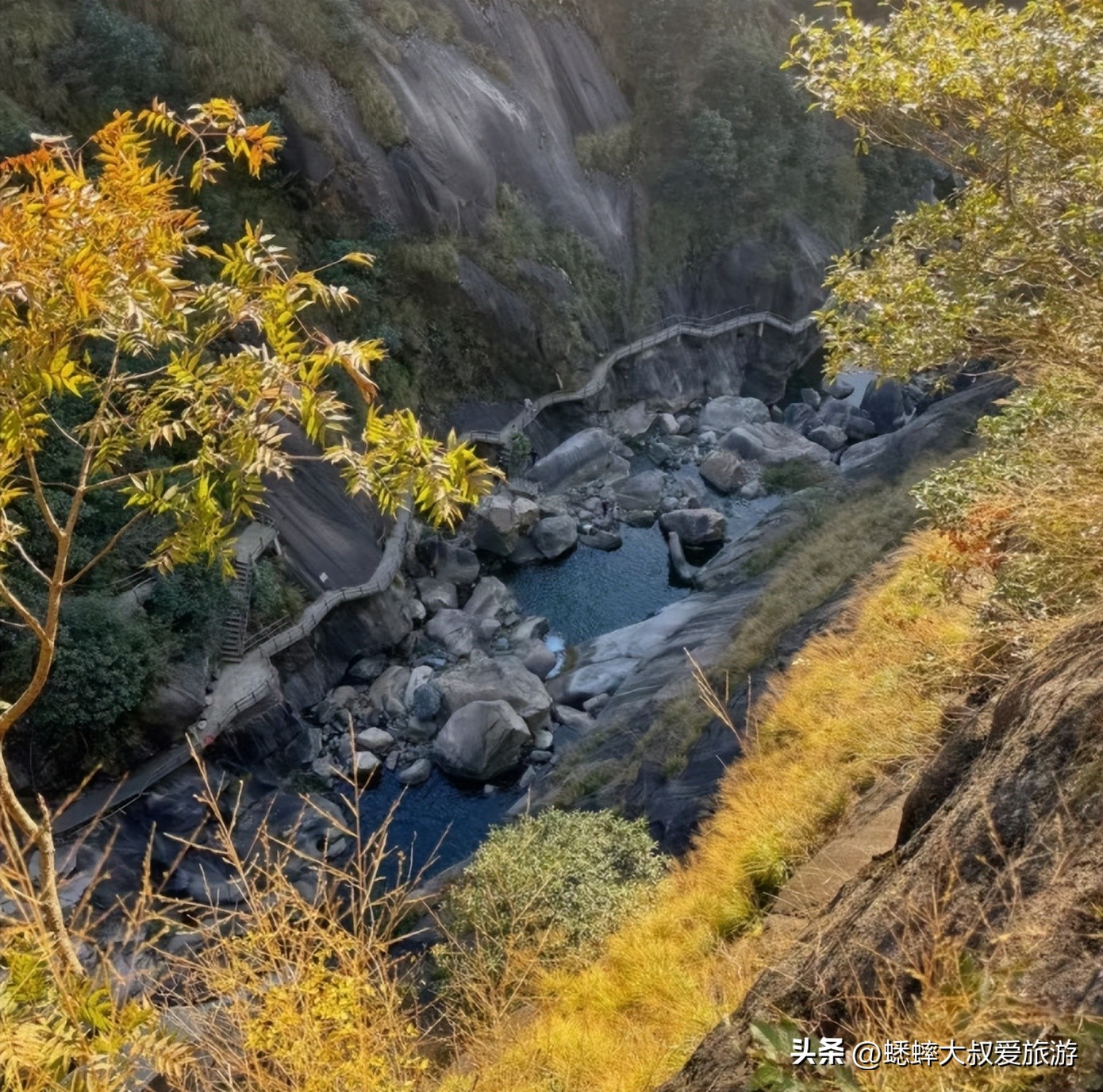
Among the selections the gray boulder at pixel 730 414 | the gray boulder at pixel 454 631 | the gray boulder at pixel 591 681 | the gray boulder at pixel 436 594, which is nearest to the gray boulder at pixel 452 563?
the gray boulder at pixel 436 594

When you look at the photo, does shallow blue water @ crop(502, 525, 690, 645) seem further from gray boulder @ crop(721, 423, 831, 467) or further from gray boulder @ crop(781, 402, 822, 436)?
gray boulder @ crop(781, 402, 822, 436)

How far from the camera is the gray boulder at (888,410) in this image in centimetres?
2806

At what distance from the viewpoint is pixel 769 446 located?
26656 mm

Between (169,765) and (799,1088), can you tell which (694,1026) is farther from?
(169,765)

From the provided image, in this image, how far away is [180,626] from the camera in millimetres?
15391

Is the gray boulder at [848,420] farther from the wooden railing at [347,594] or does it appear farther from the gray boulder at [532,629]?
the wooden railing at [347,594]

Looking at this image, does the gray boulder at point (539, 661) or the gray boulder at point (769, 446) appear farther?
the gray boulder at point (769, 446)

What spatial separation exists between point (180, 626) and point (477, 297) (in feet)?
46.8

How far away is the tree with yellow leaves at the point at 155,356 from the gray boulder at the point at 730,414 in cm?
2627

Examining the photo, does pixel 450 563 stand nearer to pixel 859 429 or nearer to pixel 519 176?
pixel 519 176

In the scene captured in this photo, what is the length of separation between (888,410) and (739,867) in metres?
25.7

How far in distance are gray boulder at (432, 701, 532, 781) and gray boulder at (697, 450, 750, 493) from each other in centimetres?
1226

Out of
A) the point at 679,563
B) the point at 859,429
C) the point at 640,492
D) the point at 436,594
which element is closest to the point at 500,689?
the point at 436,594

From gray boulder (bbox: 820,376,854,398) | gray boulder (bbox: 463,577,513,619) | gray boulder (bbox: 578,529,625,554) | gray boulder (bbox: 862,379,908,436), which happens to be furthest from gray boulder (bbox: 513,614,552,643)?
gray boulder (bbox: 820,376,854,398)
